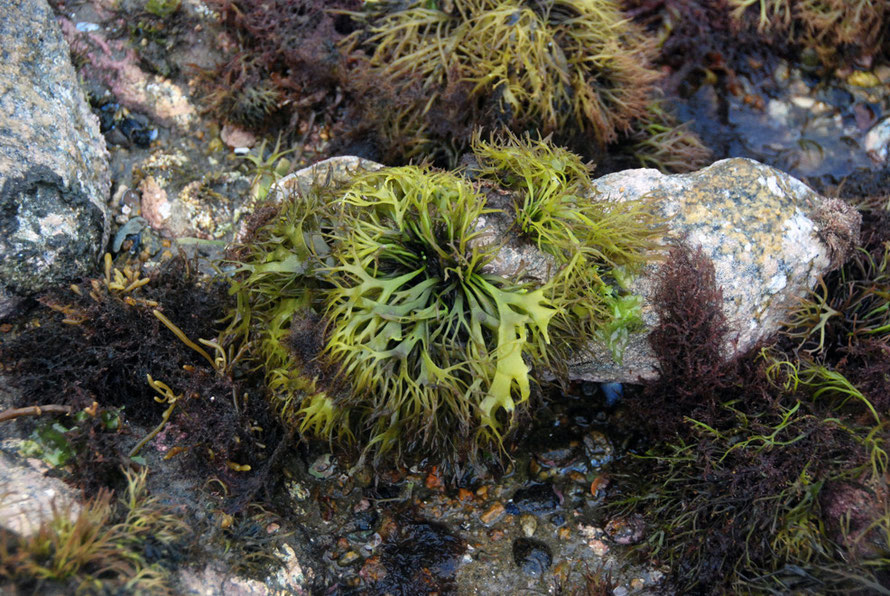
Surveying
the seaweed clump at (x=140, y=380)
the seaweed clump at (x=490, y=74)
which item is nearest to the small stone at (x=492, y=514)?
the seaweed clump at (x=140, y=380)

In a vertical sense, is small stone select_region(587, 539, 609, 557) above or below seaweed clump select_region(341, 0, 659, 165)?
below

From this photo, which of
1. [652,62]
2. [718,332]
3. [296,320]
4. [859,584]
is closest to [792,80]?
[652,62]

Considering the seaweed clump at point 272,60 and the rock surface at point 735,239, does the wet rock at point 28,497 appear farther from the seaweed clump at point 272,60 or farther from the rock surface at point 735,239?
the seaweed clump at point 272,60

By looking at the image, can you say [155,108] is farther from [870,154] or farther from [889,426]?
[870,154]

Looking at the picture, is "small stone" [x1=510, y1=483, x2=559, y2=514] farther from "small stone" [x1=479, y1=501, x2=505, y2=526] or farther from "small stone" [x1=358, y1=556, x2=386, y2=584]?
"small stone" [x1=358, y1=556, x2=386, y2=584]

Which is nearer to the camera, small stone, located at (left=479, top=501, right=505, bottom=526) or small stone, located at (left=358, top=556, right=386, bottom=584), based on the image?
small stone, located at (left=358, top=556, right=386, bottom=584)

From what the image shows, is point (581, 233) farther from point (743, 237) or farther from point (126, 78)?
point (126, 78)

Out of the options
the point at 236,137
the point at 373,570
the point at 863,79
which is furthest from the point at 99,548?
the point at 863,79

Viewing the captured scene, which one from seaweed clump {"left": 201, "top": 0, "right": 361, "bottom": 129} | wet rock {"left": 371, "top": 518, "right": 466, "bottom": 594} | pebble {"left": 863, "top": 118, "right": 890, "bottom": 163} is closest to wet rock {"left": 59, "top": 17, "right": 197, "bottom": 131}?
seaweed clump {"left": 201, "top": 0, "right": 361, "bottom": 129}
